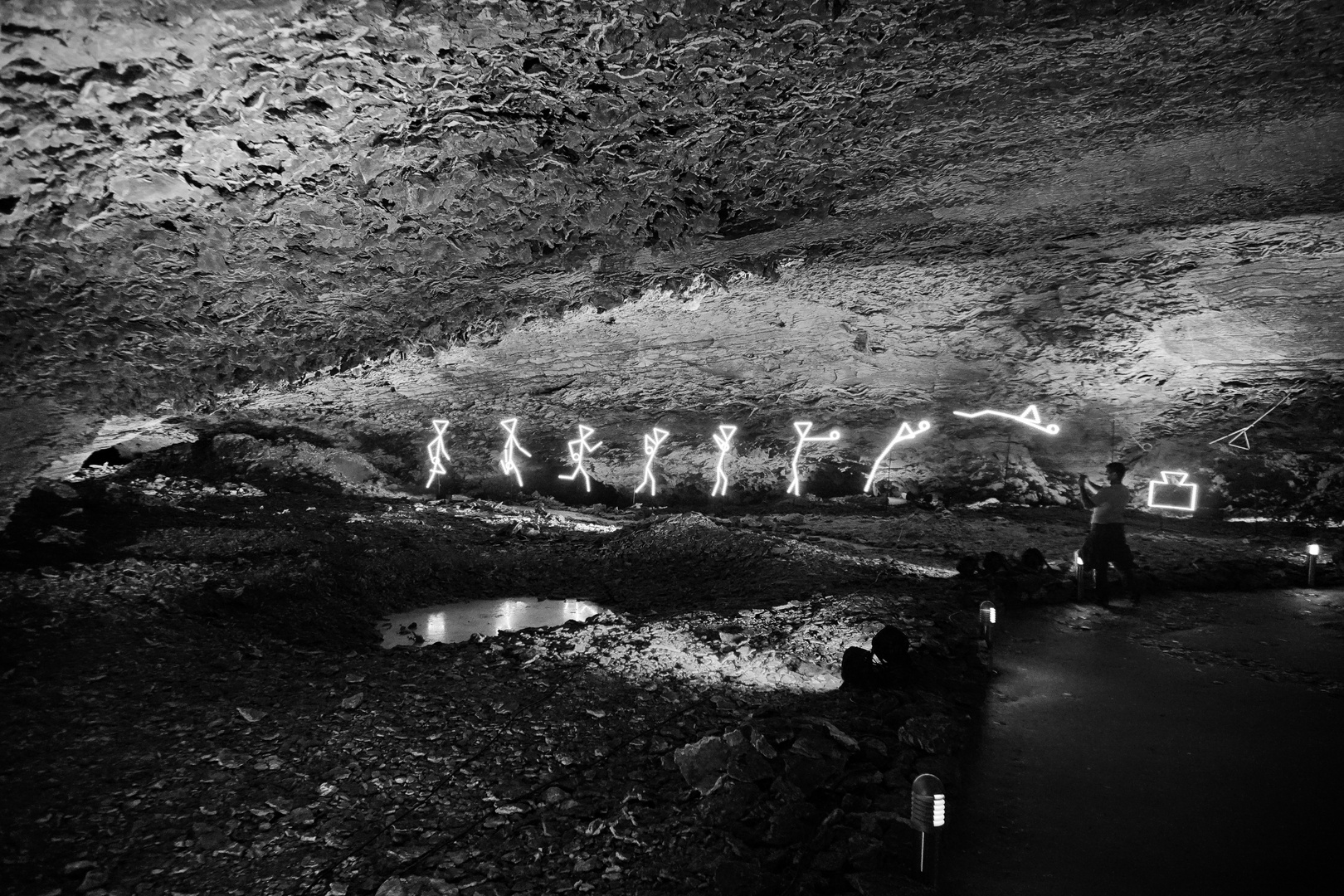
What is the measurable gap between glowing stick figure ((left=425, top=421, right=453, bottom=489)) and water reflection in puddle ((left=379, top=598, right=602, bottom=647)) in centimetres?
646

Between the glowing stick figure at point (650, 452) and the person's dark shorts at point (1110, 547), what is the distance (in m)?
8.02

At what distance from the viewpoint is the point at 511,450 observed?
43.7ft

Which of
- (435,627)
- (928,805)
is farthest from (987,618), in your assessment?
(435,627)

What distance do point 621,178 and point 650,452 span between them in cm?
979

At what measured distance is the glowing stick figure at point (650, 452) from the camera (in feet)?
42.9

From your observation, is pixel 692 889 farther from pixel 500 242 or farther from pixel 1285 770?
pixel 500 242

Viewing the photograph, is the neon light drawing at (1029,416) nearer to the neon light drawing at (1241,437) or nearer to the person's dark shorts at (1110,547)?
the person's dark shorts at (1110,547)

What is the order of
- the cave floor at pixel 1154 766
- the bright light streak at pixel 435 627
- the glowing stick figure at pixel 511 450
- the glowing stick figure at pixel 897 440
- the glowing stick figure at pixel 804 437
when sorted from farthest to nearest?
the glowing stick figure at pixel 511 450
the glowing stick figure at pixel 804 437
the glowing stick figure at pixel 897 440
the bright light streak at pixel 435 627
the cave floor at pixel 1154 766

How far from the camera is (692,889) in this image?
7.64ft

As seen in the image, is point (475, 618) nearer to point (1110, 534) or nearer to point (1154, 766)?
point (1154, 766)

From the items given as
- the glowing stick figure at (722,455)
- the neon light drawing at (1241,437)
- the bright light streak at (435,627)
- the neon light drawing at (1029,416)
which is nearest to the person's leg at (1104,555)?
the neon light drawing at (1029,416)

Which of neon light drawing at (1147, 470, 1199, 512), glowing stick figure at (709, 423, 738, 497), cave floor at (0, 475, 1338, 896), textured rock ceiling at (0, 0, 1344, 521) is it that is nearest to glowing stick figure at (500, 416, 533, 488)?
glowing stick figure at (709, 423, 738, 497)

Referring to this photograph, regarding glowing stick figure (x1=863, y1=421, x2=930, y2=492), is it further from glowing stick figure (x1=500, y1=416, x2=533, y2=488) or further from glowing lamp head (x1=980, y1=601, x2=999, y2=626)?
glowing stick figure (x1=500, y1=416, x2=533, y2=488)

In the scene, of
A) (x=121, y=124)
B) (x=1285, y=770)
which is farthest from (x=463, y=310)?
(x=1285, y=770)
